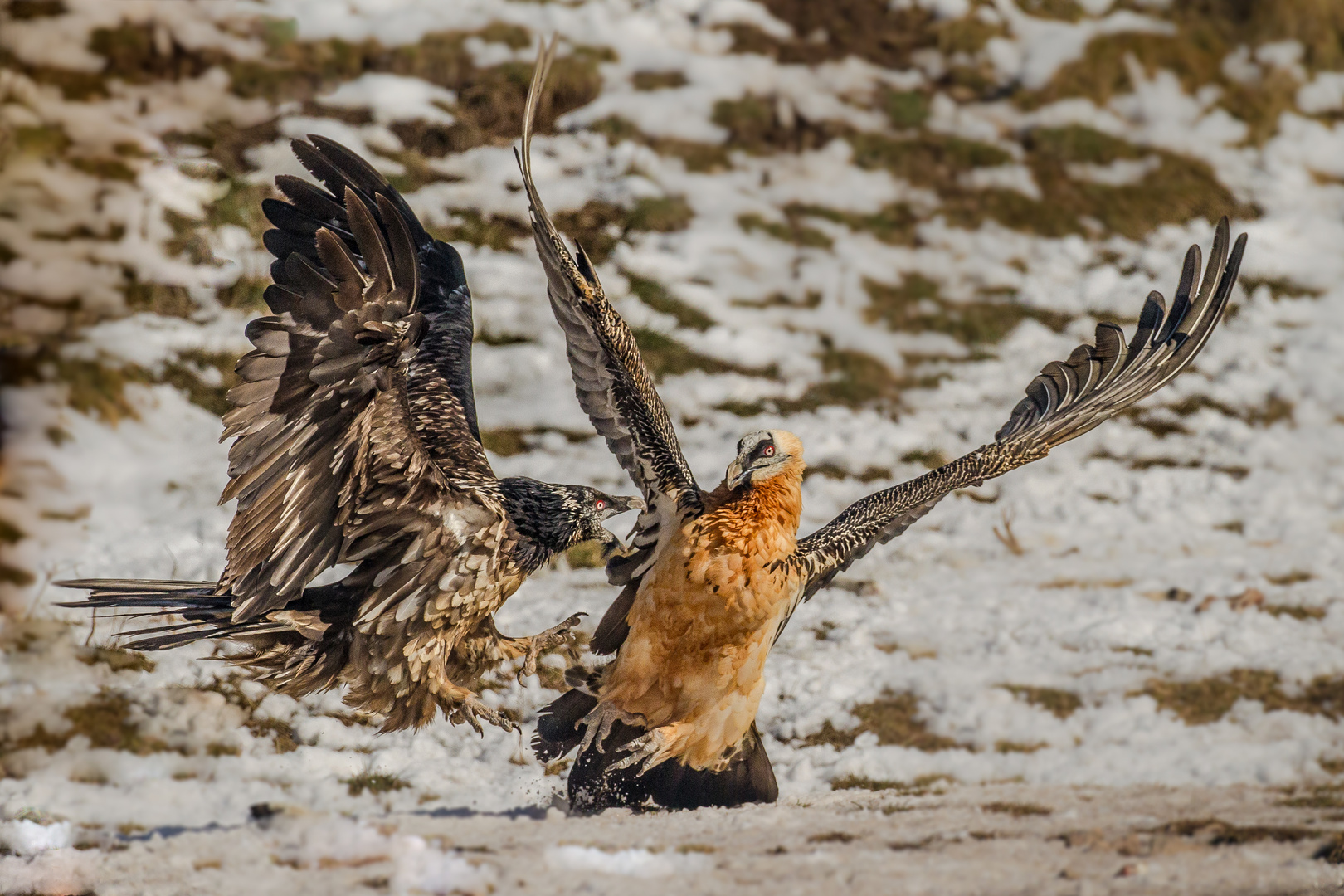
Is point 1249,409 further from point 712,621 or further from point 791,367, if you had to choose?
point 712,621

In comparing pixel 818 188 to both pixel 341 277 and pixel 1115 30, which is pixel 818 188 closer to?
pixel 1115 30

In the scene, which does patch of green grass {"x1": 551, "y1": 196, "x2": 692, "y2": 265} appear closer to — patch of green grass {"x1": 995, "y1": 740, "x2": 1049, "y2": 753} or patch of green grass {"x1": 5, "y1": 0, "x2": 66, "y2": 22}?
patch of green grass {"x1": 5, "y1": 0, "x2": 66, "y2": 22}

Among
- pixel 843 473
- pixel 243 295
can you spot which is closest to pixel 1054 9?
pixel 843 473

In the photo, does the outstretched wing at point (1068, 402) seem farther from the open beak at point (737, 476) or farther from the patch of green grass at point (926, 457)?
the patch of green grass at point (926, 457)

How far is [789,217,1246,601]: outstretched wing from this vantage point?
15.6ft

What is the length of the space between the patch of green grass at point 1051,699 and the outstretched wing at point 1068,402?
1655 millimetres

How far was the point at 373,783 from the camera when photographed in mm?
5152

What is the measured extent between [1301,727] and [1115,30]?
848 centimetres

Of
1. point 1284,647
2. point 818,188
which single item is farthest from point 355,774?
point 818,188

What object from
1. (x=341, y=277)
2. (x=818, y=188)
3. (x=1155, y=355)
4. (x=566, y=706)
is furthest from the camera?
(x=818, y=188)

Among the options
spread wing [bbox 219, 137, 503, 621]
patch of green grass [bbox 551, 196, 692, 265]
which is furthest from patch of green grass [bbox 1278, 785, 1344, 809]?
patch of green grass [bbox 551, 196, 692, 265]

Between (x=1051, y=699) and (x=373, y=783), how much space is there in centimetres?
351

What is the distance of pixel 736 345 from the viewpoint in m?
9.09

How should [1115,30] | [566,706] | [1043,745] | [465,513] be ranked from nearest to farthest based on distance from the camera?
[465,513] → [566,706] → [1043,745] → [1115,30]
